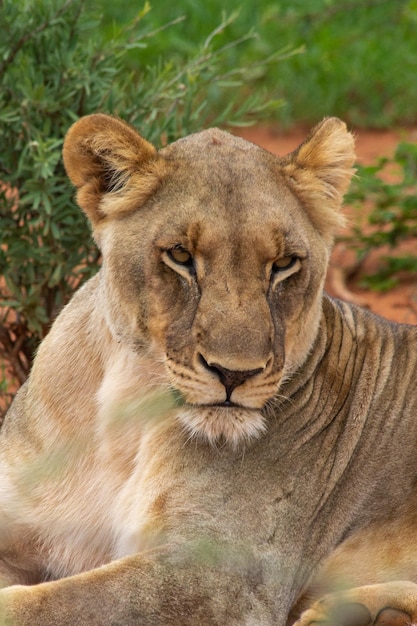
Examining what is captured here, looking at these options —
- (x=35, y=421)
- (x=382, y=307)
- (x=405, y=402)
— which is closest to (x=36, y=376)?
(x=35, y=421)

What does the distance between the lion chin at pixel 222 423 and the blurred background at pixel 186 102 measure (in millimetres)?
906

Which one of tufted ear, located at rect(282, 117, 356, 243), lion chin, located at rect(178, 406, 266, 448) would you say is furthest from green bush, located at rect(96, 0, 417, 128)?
lion chin, located at rect(178, 406, 266, 448)

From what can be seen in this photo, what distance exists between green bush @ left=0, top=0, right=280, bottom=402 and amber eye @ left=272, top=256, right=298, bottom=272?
1.42m

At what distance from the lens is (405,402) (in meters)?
3.94

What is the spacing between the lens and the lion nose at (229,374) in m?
3.19

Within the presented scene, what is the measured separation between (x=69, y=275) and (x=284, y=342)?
67.7 inches

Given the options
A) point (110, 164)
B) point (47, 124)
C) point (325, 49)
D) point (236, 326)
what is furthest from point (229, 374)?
point (325, 49)

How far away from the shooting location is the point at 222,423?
337cm

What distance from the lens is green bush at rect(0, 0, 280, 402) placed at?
4809 millimetres

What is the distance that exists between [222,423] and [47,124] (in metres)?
1.84

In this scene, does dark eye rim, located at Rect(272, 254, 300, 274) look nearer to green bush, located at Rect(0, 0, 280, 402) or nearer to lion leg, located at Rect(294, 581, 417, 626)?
lion leg, located at Rect(294, 581, 417, 626)

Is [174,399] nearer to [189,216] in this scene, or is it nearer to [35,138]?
[189,216]

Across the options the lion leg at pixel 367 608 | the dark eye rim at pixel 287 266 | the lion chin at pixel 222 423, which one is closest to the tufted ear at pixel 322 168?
the dark eye rim at pixel 287 266

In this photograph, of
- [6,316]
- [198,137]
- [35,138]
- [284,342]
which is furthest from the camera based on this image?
[6,316]
